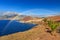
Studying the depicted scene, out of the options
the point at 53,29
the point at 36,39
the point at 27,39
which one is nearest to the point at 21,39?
the point at 27,39

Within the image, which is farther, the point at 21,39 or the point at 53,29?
the point at 53,29

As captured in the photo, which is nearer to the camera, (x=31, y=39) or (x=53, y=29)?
(x=31, y=39)

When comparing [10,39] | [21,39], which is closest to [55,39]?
[21,39]

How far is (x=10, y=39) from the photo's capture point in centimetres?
1535

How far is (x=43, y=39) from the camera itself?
49.4 ft

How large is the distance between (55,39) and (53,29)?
3.83 metres

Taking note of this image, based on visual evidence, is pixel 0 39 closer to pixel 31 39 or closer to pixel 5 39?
pixel 5 39

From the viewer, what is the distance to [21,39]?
1508 cm

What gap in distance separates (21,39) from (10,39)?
1233mm

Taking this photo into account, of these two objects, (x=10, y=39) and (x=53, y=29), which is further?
(x=53, y=29)

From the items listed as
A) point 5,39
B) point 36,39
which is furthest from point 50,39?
point 5,39

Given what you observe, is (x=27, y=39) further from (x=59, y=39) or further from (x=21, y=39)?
(x=59, y=39)

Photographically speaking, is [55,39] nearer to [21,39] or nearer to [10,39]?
[21,39]

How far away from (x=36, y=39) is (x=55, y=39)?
216 centimetres
